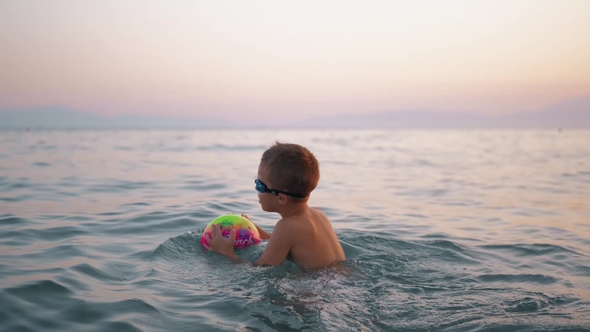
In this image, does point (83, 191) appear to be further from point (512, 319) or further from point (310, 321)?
point (512, 319)

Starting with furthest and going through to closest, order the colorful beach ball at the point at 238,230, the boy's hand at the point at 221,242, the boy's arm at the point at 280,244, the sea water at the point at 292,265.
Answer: the colorful beach ball at the point at 238,230 → the boy's hand at the point at 221,242 → the boy's arm at the point at 280,244 → the sea water at the point at 292,265

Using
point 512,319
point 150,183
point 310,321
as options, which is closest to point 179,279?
point 310,321

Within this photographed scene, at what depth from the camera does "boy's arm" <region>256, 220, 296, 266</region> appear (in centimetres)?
538

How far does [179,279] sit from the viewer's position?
18.2 feet

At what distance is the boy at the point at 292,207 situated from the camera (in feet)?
17.7

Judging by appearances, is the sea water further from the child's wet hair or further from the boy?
the child's wet hair

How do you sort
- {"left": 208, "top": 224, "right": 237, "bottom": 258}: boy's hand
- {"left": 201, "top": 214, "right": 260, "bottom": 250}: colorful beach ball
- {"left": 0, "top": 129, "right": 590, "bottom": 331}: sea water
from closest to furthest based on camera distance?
{"left": 0, "top": 129, "right": 590, "bottom": 331}: sea water < {"left": 208, "top": 224, "right": 237, "bottom": 258}: boy's hand < {"left": 201, "top": 214, "right": 260, "bottom": 250}: colorful beach ball

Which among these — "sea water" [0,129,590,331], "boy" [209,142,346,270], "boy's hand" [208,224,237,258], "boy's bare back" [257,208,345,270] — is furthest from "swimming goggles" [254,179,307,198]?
"boy's hand" [208,224,237,258]

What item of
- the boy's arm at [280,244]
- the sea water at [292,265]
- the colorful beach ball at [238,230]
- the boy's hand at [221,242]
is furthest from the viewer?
the colorful beach ball at [238,230]

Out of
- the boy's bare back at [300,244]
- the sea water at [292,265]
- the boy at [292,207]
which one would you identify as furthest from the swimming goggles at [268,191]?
the sea water at [292,265]

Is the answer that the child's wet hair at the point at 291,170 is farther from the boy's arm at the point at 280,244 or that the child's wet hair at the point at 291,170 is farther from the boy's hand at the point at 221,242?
the boy's hand at the point at 221,242

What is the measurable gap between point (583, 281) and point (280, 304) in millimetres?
3539

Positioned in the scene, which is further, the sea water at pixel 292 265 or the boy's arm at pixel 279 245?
the boy's arm at pixel 279 245

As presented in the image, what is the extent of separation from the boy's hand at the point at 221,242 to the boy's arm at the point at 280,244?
0.89 meters
